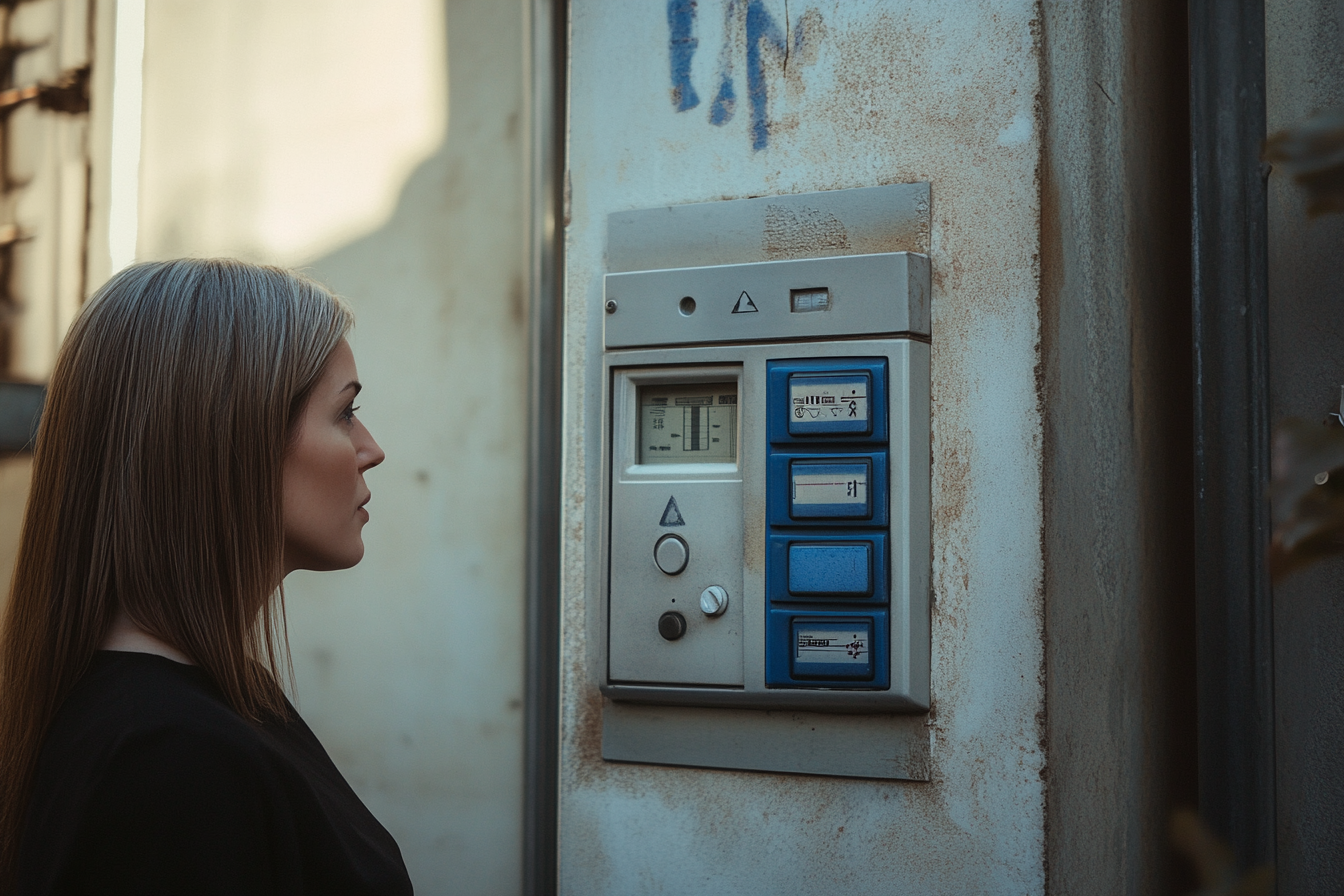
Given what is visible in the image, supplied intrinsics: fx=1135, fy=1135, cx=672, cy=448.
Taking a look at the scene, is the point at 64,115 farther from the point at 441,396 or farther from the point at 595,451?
the point at 595,451

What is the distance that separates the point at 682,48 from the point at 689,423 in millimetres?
621

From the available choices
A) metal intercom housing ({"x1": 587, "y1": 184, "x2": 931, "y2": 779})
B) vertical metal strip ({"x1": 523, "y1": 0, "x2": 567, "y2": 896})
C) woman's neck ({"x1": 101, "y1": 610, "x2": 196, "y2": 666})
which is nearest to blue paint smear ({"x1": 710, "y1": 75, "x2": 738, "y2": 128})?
metal intercom housing ({"x1": 587, "y1": 184, "x2": 931, "y2": 779})

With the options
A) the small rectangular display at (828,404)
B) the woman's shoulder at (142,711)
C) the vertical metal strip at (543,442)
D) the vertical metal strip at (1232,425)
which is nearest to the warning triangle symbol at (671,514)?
the small rectangular display at (828,404)

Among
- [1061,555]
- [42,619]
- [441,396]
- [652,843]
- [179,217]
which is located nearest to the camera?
[42,619]

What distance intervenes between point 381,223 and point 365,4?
1.47 ft

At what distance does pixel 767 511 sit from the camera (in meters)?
1.71

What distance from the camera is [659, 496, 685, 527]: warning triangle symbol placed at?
178 cm

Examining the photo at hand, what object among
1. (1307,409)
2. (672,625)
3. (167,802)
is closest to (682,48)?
(672,625)

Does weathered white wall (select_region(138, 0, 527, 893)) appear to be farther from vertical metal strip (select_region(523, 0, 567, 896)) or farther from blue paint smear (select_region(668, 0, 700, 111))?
blue paint smear (select_region(668, 0, 700, 111))

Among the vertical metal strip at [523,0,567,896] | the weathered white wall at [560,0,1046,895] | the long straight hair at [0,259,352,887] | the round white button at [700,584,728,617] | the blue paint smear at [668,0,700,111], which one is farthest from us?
the vertical metal strip at [523,0,567,896]

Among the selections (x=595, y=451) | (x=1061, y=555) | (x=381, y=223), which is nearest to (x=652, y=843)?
(x=595, y=451)

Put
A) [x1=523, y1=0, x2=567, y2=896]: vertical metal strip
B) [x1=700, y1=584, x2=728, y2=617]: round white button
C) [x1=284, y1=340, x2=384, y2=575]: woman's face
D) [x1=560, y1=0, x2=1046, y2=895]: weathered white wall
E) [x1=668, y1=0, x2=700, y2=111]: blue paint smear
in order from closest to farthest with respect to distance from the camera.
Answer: [x1=284, y1=340, x2=384, y2=575]: woman's face
[x1=560, y1=0, x2=1046, y2=895]: weathered white wall
[x1=700, y1=584, x2=728, y2=617]: round white button
[x1=668, y1=0, x2=700, y2=111]: blue paint smear
[x1=523, y1=0, x2=567, y2=896]: vertical metal strip

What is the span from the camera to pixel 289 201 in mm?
2371

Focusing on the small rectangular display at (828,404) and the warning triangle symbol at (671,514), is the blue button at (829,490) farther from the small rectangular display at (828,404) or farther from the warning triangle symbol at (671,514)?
the warning triangle symbol at (671,514)
